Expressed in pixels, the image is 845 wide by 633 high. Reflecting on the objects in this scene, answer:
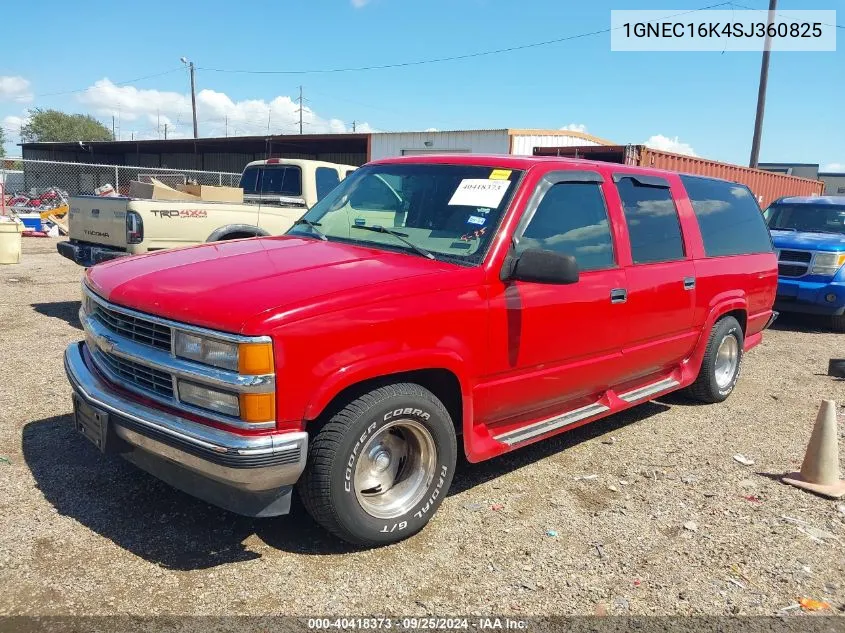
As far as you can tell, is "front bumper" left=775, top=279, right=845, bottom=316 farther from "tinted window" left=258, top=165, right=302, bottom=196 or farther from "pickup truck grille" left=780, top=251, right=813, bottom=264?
"tinted window" left=258, top=165, right=302, bottom=196

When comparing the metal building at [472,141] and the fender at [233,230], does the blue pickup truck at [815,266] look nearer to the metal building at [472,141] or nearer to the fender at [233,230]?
the fender at [233,230]

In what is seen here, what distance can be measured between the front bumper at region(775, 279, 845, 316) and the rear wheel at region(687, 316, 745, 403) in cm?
433

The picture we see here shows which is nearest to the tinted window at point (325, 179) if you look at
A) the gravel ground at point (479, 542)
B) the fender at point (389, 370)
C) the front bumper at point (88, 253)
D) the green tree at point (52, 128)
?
the front bumper at point (88, 253)

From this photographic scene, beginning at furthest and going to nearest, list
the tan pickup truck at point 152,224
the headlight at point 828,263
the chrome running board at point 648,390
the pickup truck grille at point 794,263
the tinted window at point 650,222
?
the pickup truck grille at point 794,263 → the headlight at point 828,263 → the tan pickup truck at point 152,224 → the chrome running board at point 648,390 → the tinted window at point 650,222

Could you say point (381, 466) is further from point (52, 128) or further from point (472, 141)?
point (52, 128)

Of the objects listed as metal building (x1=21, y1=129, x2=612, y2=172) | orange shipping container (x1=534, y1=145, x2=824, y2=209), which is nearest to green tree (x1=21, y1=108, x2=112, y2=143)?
metal building (x1=21, y1=129, x2=612, y2=172)

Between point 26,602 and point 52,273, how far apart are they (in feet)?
34.8

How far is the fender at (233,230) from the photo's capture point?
7891mm

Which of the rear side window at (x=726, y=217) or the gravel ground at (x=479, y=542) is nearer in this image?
the gravel ground at (x=479, y=542)

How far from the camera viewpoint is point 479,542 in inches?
134

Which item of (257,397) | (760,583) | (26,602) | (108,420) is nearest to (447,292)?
(257,397)

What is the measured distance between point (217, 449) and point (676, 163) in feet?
55.8

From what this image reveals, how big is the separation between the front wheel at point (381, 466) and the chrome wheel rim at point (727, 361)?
3.48 meters

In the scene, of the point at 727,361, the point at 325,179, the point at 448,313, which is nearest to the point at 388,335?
the point at 448,313
